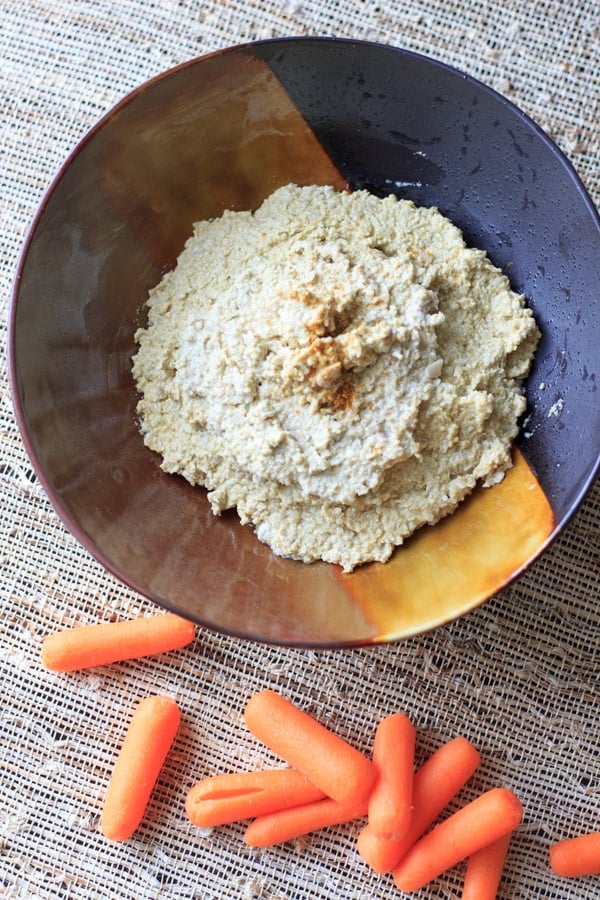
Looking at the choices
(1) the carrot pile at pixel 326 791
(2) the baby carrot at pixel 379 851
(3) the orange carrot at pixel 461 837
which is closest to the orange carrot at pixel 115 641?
(1) the carrot pile at pixel 326 791

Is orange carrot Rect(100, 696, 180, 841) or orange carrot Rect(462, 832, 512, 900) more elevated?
orange carrot Rect(462, 832, 512, 900)

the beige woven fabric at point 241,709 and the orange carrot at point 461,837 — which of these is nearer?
the orange carrot at point 461,837

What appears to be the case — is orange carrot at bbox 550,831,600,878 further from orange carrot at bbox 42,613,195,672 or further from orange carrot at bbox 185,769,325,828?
orange carrot at bbox 42,613,195,672

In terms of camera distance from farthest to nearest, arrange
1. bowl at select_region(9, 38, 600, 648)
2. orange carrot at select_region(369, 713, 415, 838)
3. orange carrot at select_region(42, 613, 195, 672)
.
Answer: orange carrot at select_region(42, 613, 195, 672) → orange carrot at select_region(369, 713, 415, 838) → bowl at select_region(9, 38, 600, 648)

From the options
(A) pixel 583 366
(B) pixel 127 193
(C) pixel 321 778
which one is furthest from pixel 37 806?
A: (A) pixel 583 366

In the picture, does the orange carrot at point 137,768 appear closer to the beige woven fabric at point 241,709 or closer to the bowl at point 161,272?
the beige woven fabric at point 241,709

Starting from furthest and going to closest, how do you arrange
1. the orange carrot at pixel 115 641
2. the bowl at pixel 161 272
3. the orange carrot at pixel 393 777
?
the orange carrot at pixel 115 641
the orange carrot at pixel 393 777
the bowl at pixel 161 272

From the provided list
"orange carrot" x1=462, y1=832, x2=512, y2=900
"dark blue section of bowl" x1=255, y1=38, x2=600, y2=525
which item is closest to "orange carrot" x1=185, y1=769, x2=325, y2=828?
"orange carrot" x1=462, y1=832, x2=512, y2=900
